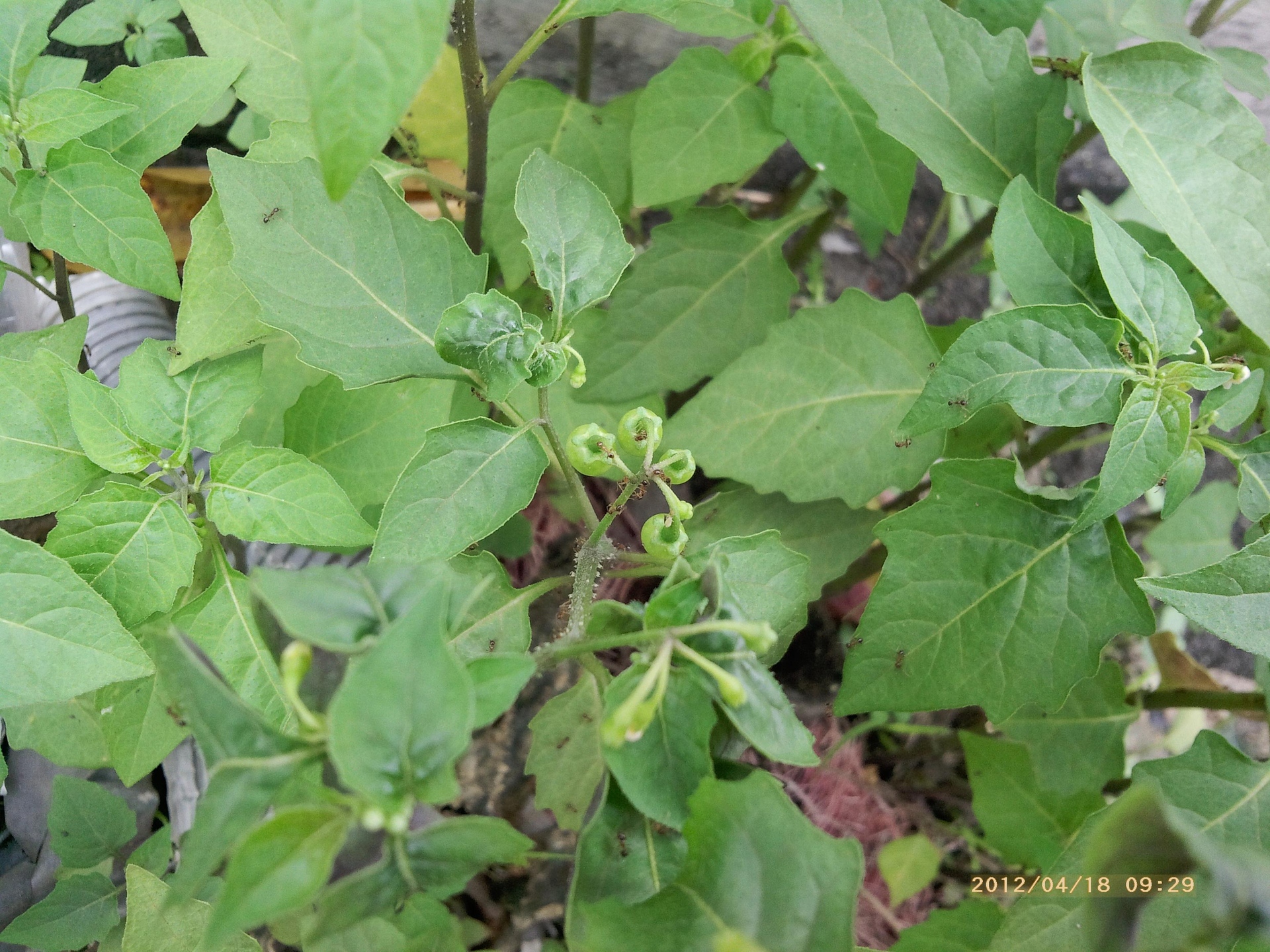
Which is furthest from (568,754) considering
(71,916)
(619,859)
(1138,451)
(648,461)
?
(1138,451)

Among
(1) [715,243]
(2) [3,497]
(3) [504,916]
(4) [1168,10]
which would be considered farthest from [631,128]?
(3) [504,916]

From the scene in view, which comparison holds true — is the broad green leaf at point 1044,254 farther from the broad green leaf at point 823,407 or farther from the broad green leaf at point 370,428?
the broad green leaf at point 370,428

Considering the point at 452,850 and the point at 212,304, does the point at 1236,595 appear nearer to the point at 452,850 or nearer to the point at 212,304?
the point at 452,850

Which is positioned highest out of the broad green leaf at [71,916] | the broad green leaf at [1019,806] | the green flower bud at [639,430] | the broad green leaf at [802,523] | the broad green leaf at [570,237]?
the broad green leaf at [570,237]

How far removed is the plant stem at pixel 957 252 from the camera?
1.30 meters

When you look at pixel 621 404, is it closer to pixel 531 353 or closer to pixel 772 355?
pixel 772 355

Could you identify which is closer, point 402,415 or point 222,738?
point 222,738

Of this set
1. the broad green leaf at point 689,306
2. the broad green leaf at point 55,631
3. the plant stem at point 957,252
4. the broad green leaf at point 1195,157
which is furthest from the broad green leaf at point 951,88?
the broad green leaf at point 55,631

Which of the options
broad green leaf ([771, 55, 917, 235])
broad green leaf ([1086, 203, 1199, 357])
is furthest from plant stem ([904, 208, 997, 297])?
broad green leaf ([1086, 203, 1199, 357])

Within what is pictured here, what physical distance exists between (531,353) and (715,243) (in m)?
0.64

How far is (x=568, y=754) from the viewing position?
3.24 ft

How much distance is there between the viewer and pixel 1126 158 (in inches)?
35.1

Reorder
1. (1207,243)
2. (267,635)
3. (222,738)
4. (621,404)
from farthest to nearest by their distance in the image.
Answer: (621,404) → (1207,243) → (267,635) → (222,738)

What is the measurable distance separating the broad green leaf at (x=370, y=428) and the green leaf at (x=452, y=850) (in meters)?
0.50
